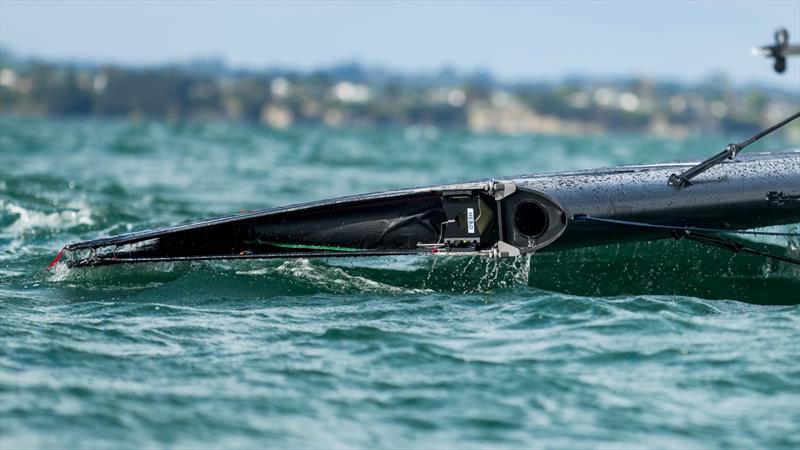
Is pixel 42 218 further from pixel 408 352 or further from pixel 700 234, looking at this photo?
pixel 408 352

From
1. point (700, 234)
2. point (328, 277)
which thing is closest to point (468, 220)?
point (328, 277)

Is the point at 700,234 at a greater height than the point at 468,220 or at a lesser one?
lesser

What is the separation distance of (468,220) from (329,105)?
446 ft

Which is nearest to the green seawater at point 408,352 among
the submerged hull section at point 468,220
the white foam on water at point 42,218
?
the submerged hull section at point 468,220

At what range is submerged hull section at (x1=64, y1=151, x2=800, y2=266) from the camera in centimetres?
1079

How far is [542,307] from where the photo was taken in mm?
9625

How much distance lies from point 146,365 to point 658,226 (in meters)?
4.55

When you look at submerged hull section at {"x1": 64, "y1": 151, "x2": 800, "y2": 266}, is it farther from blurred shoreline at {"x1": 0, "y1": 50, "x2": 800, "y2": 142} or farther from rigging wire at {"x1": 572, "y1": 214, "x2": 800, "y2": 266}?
blurred shoreline at {"x1": 0, "y1": 50, "x2": 800, "y2": 142}

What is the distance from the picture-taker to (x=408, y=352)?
330 inches

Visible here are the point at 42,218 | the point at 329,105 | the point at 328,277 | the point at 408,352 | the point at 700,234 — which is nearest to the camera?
the point at 408,352

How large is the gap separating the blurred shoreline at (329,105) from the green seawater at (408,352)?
11789cm

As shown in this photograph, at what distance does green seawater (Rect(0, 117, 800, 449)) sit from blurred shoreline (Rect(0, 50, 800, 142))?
118m

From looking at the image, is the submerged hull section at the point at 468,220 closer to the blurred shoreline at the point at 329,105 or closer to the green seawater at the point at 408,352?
the green seawater at the point at 408,352

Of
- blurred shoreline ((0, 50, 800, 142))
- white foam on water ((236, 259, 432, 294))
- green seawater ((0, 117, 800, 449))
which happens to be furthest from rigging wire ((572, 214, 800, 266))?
blurred shoreline ((0, 50, 800, 142))
